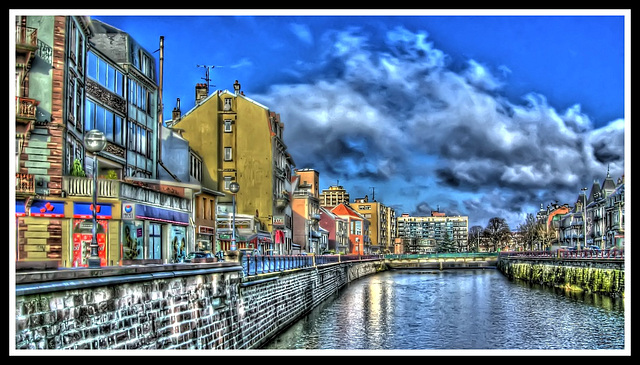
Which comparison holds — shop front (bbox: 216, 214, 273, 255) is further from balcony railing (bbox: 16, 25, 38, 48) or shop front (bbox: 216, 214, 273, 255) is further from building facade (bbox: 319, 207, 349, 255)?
building facade (bbox: 319, 207, 349, 255)

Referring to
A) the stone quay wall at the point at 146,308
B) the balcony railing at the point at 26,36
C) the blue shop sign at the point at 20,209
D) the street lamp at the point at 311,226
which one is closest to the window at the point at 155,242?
the stone quay wall at the point at 146,308

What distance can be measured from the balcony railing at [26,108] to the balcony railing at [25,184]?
2425 mm

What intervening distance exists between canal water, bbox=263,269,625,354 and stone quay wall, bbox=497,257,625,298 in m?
1.42

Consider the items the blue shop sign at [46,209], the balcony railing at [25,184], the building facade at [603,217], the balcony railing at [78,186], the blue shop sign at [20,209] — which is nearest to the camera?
the balcony railing at [25,184]

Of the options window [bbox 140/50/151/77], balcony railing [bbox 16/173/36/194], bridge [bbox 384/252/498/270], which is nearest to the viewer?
balcony railing [bbox 16/173/36/194]

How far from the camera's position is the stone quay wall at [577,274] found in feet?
166

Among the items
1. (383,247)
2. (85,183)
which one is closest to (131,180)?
(85,183)

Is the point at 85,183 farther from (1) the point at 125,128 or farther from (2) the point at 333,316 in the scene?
(2) the point at 333,316

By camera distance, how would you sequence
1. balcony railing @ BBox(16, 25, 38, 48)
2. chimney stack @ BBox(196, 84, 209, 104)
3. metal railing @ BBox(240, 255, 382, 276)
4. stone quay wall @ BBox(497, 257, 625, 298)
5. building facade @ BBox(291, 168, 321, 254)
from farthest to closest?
building facade @ BBox(291, 168, 321, 254) < chimney stack @ BBox(196, 84, 209, 104) < stone quay wall @ BBox(497, 257, 625, 298) < metal railing @ BBox(240, 255, 382, 276) < balcony railing @ BBox(16, 25, 38, 48)

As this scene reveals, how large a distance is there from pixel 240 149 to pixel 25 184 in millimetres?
37840

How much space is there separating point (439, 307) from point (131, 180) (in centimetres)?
2444

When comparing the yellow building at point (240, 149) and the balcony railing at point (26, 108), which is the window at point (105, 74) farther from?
the yellow building at point (240, 149)

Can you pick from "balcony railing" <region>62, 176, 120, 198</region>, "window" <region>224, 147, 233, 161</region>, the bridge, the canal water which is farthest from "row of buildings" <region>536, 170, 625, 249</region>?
"balcony railing" <region>62, 176, 120, 198</region>

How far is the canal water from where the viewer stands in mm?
31031
